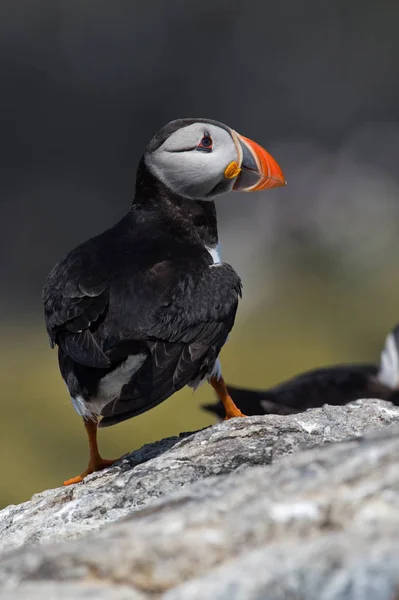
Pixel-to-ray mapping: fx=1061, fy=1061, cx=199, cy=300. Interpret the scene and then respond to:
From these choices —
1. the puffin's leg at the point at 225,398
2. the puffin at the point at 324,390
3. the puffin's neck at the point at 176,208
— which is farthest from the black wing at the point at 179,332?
the puffin at the point at 324,390

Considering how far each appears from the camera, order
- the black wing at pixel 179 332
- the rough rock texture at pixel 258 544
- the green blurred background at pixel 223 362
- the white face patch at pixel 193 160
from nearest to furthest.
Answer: the rough rock texture at pixel 258 544, the black wing at pixel 179 332, the white face patch at pixel 193 160, the green blurred background at pixel 223 362

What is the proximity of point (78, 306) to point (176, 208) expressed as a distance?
89 cm

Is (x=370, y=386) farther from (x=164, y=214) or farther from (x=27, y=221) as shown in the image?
(x=27, y=221)

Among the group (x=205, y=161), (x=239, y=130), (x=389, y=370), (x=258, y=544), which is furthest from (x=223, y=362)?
(x=258, y=544)

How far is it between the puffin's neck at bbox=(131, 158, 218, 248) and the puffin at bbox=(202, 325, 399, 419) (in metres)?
1.73

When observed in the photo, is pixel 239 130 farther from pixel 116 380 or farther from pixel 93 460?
pixel 116 380

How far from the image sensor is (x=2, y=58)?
45.5ft

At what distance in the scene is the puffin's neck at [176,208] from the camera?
14.4 ft

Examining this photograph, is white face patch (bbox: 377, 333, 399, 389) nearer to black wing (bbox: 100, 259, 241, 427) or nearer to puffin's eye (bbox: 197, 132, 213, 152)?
puffin's eye (bbox: 197, 132, 213, 152)

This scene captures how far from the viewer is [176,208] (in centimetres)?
443

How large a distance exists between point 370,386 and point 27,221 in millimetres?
6671

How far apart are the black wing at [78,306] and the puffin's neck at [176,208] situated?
1.63 feet

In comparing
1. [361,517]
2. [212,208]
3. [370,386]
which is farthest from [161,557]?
[370,386]

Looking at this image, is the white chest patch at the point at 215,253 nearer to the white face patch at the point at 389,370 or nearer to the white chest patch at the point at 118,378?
the white chest patch at the point at 118,378
